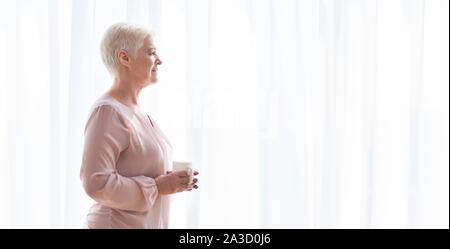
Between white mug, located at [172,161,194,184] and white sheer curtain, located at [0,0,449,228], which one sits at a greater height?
white sheer curtain, located at [0,0,449,228]

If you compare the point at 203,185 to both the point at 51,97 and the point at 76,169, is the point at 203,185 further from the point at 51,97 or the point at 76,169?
the point at 51,97

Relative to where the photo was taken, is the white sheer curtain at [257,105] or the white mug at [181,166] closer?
the white mug at [181,166]

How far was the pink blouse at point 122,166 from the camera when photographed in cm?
110

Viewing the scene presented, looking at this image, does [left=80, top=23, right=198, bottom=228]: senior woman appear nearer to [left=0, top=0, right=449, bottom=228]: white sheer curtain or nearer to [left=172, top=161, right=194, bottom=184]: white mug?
[left=172, top=161, right=194, bottom=184]: white mug

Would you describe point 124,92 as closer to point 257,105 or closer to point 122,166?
point 122,166

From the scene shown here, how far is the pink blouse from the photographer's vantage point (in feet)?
3.61

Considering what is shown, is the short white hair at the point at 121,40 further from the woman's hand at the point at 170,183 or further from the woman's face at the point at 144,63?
the woman's hand at the point at 170,183

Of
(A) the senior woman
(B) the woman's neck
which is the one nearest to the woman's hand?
(A) the senior woman

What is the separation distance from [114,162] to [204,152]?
0.55 m

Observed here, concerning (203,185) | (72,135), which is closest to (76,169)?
(72,135)

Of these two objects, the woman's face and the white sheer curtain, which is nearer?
the woman's face

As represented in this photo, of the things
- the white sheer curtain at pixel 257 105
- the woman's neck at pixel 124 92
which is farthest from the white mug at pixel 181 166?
the white sheer curtain at pixel 257 105
